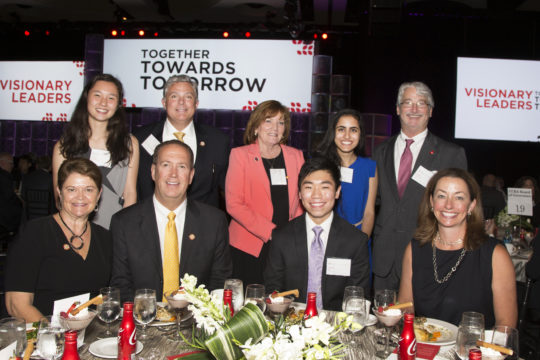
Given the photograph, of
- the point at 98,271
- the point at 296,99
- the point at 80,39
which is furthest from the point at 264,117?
the point at 80,39

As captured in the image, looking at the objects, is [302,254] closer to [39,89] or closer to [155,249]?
[155,249]

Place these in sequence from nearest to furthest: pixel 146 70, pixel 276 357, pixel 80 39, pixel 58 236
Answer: pixel 276 357 → pixel 58 236 → pixel 146 70 → pixel 80 39

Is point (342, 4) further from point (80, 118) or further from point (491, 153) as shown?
point (80, 118)

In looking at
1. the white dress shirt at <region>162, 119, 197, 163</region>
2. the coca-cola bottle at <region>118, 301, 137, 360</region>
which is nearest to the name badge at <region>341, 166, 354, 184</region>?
the white dress shirt at <region>162, 119, 197, 163</region>

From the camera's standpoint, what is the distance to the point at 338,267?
2.57 meters

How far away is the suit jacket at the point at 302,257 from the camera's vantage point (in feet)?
8.87

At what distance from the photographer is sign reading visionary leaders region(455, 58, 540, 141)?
8109mm

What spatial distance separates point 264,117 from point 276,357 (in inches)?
99.7

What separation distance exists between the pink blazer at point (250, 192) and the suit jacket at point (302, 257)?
0.72m

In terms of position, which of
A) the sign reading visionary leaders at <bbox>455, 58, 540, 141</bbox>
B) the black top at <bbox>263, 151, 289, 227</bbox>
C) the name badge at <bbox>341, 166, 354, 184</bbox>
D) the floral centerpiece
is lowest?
the floral centerpiece

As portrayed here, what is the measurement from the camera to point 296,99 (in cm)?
906

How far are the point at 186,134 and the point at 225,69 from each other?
5816mm

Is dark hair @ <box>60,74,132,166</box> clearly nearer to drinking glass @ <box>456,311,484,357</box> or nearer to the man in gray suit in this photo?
the man in gray suit

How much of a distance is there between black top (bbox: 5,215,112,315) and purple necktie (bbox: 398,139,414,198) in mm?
1935
